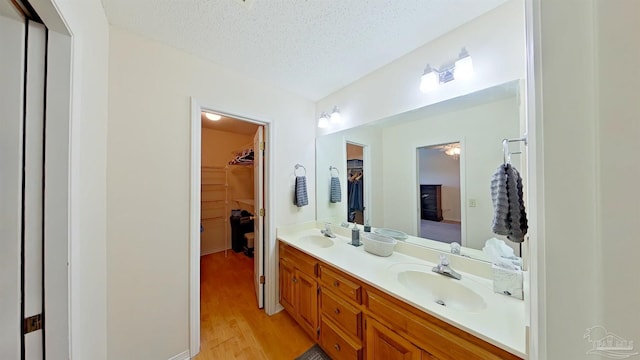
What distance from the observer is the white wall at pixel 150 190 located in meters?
1.26

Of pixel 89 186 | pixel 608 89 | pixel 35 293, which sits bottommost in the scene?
pixel 35 293

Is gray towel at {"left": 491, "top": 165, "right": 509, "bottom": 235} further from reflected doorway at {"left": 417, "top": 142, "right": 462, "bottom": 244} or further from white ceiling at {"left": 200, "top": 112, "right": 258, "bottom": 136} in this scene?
white ceiling at {"left": 200, "top": 112, "right": 258, "bottom": 136}

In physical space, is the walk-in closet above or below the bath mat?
above

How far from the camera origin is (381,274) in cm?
121

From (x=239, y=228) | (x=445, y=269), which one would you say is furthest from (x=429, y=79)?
(x=239, y=228)

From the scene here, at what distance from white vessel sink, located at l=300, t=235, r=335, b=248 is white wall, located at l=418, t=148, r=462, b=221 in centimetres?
101

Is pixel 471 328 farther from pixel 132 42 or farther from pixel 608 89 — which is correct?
pixel 132 42

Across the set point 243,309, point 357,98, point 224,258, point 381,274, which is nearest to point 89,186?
point 381,274

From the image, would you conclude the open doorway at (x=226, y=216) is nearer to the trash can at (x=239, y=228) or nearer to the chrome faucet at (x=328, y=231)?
the trash can at (x=239, y=228)

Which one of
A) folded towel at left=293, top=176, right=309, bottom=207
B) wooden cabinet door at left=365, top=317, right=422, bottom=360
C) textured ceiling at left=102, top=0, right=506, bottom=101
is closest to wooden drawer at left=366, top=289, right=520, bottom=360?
wooden cabinet door at left=365, top=317, right=422, bottom=360

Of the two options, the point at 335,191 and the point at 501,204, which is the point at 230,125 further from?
the point at 501,204

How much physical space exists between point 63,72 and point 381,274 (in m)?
1.70

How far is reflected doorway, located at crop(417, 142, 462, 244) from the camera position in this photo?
1.38m

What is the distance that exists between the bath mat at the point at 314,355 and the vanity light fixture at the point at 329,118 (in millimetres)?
2037
